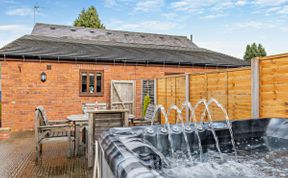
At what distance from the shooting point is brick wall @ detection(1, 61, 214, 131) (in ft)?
25.7

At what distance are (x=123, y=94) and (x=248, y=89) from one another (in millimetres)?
5792

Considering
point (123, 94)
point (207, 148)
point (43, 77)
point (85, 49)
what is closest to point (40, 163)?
point (207, 148)

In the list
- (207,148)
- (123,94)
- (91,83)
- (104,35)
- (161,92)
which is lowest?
(207,148)

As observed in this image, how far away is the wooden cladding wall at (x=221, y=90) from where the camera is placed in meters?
3.86

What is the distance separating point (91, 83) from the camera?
8.88 metres

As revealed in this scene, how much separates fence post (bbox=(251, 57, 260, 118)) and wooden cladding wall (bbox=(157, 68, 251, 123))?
4.3 inches

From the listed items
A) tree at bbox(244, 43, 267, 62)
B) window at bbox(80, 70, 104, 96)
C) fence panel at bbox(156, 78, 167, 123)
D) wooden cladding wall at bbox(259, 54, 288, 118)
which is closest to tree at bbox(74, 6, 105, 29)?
window at bbox(80, 70, 104, 96)

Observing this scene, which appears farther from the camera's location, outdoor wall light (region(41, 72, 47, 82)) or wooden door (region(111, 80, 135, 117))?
wooden door (region(111, 80, 135, 117))

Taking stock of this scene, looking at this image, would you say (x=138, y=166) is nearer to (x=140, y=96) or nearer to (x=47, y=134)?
(x=47, y=134)

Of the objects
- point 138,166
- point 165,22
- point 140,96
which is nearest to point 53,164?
point 138,166

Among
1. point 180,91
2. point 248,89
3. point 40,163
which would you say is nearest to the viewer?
point 248,89

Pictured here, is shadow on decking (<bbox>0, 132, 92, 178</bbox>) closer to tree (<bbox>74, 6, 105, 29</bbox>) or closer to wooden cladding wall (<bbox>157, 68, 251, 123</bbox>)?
wooden cladding wall (<bbox>157, 68, 251, 123</bbox>)

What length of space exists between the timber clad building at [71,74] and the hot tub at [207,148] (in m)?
4.68

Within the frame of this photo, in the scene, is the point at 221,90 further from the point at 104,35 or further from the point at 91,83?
the point at 104,35
